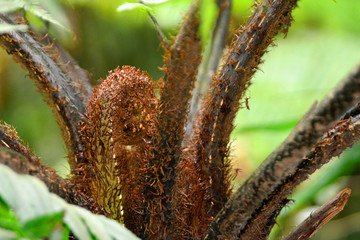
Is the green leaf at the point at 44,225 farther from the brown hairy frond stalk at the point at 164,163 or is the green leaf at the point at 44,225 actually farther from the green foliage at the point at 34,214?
the brown hairy frond stalk at the point at 164,163

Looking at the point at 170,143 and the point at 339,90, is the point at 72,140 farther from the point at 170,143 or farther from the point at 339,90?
the point at 339,90

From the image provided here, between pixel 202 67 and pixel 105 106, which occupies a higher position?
pixel 202 67

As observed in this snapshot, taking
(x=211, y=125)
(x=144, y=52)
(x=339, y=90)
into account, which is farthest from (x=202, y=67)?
(x=144, y=52)

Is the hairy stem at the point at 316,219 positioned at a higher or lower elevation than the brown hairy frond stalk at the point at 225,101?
lower

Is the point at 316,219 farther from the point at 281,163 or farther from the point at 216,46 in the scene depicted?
the point at 216,46

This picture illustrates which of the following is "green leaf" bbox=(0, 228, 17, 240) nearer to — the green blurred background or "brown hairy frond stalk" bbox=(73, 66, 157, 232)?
"brown hairy frond stalk" bbox=(73, 66, 157, 232)

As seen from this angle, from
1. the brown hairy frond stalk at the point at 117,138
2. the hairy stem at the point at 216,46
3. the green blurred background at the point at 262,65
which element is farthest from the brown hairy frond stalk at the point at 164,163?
the green blurred background at the point at 262,65
